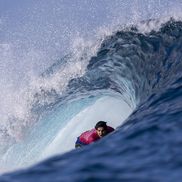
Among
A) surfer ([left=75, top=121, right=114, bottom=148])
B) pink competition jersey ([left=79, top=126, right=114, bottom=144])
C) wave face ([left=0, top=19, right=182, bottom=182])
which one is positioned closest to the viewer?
wave face ([left=0, top=19, right=182, bottom=182])

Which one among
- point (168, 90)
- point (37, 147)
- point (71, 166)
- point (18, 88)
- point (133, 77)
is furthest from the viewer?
point (18, 88)

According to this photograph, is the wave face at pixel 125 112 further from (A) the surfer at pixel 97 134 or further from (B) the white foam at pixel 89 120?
(A) the surfer at pixel 97 134

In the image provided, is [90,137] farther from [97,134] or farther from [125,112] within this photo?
[125,112]

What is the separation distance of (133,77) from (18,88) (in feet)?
25.0

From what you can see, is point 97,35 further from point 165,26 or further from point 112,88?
point 165,26

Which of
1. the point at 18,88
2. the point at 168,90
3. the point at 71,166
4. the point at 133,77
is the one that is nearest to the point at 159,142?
the point at 71,166

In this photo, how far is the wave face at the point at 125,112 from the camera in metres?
3.91

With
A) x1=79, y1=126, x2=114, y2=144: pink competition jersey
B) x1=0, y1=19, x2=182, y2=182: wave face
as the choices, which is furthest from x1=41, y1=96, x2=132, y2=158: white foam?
x1=79, y1=126, x2=114, y2=144: pink competition jersey

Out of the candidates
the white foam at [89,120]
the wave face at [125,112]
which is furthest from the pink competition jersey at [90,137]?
the white foam at [89,120]

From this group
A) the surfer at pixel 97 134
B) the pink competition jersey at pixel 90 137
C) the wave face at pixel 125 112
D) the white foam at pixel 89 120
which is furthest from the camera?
the white foam at pixel 89 120

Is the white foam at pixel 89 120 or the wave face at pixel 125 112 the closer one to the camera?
the wave face at pixel 125 112

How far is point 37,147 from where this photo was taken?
16.8 meters

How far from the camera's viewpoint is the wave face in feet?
12.8

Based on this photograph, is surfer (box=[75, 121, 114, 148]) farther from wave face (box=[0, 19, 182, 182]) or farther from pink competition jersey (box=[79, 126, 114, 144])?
wave face (box=[0, 19, 182, 182])
